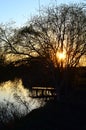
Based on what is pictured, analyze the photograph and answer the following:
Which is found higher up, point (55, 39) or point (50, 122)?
point (55, 39)

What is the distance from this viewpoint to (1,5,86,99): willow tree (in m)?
42.0

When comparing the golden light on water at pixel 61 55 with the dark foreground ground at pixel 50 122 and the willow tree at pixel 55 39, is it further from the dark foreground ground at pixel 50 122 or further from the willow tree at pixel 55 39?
the dark foreground ground at pixel 50 122

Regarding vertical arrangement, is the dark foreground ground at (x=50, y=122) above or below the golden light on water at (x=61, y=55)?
below

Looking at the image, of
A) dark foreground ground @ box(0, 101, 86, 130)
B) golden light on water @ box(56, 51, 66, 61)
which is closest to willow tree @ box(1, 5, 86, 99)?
golden light on water @ box(56, 51, 66, 61)

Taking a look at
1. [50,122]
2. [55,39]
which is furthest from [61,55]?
[50,122]

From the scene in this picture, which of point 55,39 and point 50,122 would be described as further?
point 55,39

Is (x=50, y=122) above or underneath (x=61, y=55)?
underneath

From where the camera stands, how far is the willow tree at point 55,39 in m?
42.0

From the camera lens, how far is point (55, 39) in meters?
43.4

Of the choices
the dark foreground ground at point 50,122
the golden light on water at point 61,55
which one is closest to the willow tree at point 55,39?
the golden light on water at point 61,55

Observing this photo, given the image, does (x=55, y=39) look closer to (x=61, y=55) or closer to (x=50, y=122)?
(x=61, y=55)

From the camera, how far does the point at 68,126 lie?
13.9 m

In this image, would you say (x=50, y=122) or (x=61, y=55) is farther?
(x=61, y=55)

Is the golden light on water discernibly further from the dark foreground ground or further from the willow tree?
the dark foreground ground
